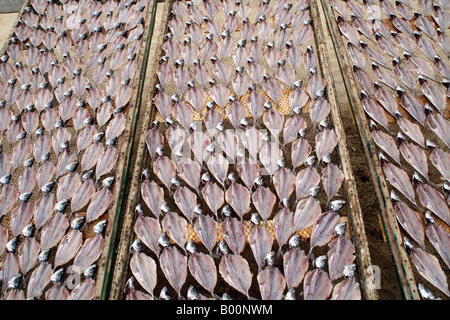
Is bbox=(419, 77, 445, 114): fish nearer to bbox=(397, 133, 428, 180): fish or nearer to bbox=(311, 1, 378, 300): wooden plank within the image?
bbox=(397, 133, 428, 180): fish

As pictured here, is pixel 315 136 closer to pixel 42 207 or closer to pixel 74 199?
pixel 74 199

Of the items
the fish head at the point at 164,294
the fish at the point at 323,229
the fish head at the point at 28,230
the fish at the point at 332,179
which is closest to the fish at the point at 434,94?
the fish at the point at 332,179

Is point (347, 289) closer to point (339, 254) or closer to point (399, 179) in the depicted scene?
point (339, 254)

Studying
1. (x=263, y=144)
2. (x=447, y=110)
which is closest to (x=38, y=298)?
(x=263, y=144)

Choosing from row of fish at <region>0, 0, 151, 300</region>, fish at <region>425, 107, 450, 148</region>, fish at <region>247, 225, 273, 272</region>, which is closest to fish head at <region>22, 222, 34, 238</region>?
row of fish at <region>0, 0, 151, 300</region>

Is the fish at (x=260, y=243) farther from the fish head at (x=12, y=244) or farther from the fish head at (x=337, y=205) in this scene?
the fish head at (x=12, y=244)

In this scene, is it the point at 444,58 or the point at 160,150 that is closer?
the point at 160,150

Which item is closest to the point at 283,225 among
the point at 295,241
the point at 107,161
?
the point at 295,241
